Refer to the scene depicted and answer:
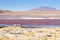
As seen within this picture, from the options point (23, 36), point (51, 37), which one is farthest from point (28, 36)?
point (51, 37)

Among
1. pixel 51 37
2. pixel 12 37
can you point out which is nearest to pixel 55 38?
pixel 51 37

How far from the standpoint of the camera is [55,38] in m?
14.3

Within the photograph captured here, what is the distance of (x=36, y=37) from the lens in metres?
14.5

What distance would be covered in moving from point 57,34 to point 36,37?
5.67 ft

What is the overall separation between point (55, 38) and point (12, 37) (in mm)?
2407

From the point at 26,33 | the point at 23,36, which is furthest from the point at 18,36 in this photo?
the point at 26,33

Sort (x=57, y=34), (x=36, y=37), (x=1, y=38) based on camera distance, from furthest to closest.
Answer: (x=57, y=34), (x=36, y=37), (x=1, y=38)

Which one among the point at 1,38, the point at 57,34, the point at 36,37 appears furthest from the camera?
the point at 57,34

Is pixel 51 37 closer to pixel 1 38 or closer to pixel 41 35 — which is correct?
pixel 41 35

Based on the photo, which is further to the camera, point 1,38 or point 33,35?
point 33,35

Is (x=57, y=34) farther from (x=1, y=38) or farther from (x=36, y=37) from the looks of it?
(x=1, y=38)

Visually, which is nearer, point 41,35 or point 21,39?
point 21,39

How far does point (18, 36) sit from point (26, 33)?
128cm

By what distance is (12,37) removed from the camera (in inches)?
556
